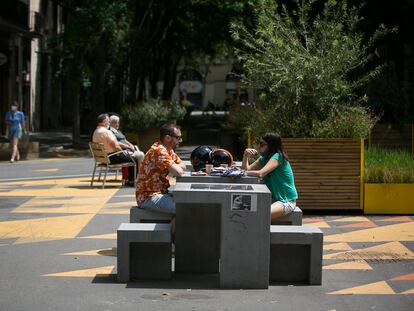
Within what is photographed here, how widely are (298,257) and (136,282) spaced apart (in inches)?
60.4

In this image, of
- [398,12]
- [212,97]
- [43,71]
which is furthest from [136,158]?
[212,97]

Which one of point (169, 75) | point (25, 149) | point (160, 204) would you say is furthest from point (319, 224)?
point (169, 75)

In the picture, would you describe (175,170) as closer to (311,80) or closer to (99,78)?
(311,80)

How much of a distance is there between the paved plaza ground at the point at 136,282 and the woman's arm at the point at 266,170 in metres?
1.14

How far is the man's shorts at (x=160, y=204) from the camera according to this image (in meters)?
9.22

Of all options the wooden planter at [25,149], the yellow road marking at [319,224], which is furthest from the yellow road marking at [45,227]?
the wooden planter at [25,149]

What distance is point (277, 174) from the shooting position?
9.74 m

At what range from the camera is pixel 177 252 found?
8961 millimetres

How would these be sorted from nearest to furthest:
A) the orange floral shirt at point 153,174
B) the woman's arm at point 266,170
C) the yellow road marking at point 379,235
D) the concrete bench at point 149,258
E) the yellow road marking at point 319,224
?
1. the concrete bench at point 149,258
2. the orange floral shirt at point 153,174
3. the woman's arm at point 266,170
4. the yellow road marking at point 379,235
5. the yellow road marking at point 319,224

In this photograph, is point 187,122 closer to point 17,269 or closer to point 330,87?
point 330,87

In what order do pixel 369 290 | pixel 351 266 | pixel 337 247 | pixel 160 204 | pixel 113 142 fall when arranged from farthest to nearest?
pixel 113 142 → pixel 337 247 → pixel 351 266 → pixel 160 204 → pixel 369 290

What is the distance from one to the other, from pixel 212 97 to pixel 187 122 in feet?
265

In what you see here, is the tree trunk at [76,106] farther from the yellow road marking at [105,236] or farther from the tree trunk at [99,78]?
the yellow road marking at [105,236]

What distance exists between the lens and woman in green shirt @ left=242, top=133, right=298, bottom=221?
9.48m
